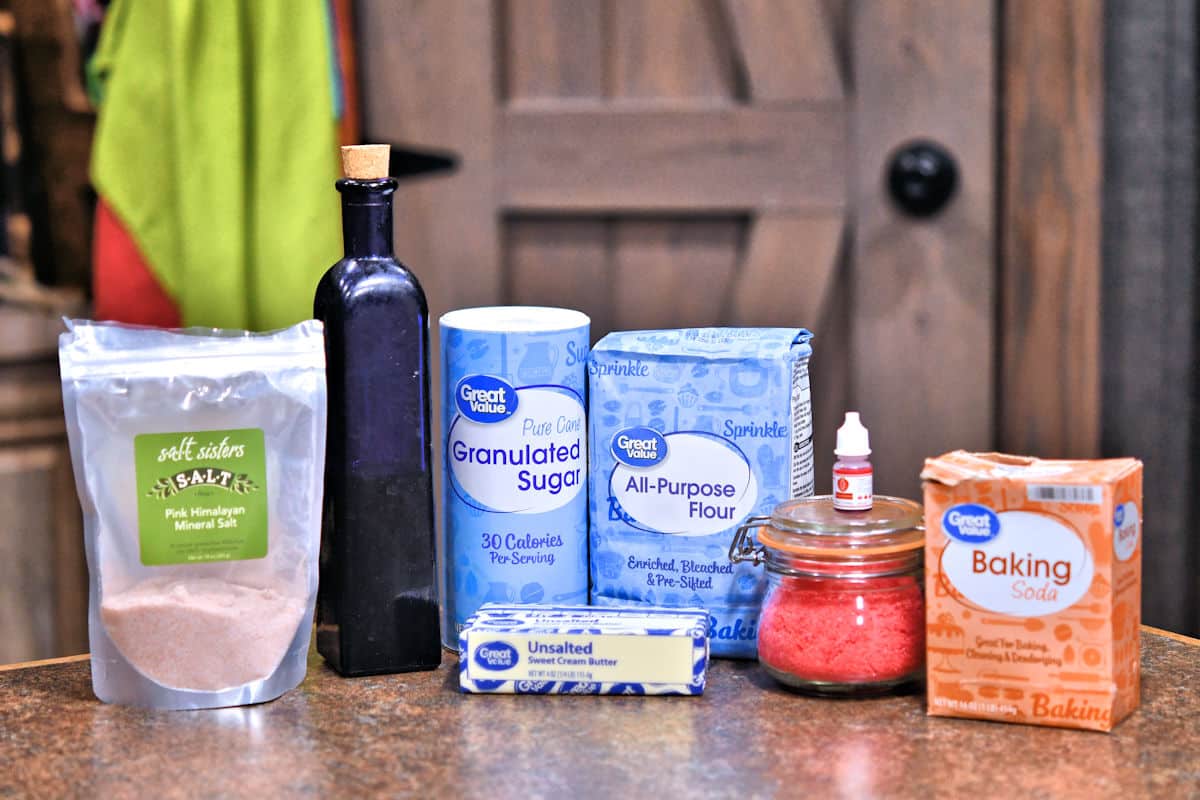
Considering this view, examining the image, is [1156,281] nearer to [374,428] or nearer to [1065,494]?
[1065,494]

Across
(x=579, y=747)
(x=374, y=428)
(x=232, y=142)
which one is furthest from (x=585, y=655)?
(x=232, y=142)

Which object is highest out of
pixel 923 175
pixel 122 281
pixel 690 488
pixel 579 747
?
pixel 923 175

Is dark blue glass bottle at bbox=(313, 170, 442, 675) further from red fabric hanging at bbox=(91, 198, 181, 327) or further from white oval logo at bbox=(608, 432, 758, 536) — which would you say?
red fabric hanging at bbox=(91, 198, 181, 327)

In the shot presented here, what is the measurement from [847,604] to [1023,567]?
10cm

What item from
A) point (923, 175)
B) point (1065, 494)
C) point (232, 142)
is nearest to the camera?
point (1065, 494)

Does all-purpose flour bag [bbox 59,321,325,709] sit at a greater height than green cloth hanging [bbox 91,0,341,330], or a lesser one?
lesser

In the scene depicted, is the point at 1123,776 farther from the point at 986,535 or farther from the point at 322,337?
the point at 322,337

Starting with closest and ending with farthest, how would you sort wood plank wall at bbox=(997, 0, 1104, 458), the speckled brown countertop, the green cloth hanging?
the speckled brown countertop
the green cloth hanging
wood plank wall at bbox=(997, 0, 1104, 458)

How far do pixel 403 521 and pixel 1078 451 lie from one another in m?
1.17

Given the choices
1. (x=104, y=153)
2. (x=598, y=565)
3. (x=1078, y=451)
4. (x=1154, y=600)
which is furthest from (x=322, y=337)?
(x=1154, y=600)

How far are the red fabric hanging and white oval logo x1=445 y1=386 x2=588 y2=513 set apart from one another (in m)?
0.89

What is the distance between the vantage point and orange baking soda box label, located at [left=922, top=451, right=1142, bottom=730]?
2.66 ft

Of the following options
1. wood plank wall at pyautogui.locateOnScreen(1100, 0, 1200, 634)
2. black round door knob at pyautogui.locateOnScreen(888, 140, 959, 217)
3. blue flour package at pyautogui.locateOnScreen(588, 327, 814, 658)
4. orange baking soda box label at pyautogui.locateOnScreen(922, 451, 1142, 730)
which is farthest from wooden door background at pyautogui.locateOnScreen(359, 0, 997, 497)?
orange baking soda box label at pyautogui.locateOnScreen(922, 451, 1142, 730)

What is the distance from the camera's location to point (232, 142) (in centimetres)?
165
